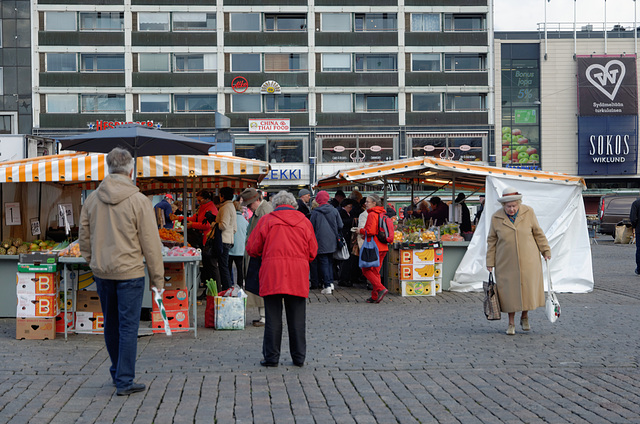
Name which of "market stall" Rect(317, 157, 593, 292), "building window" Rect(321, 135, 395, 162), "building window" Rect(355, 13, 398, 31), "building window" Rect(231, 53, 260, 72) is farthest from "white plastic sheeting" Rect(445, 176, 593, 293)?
"building window" Rect(355, 13, 398, 31)

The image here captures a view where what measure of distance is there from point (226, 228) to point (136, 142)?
2.63 m

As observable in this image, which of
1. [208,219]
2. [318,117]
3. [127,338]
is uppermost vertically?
[318,117]

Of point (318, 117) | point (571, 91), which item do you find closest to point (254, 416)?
point (318, 117)

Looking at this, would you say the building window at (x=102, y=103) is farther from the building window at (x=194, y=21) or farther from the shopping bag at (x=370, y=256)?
the shopping bag at (x=370, y=256)

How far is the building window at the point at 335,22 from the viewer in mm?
52875

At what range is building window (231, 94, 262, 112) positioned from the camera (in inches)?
2055

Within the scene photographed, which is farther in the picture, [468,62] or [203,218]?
[468,62]

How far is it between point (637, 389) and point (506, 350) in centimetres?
208

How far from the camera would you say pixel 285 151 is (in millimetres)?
52781

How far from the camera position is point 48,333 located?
949 centimetres

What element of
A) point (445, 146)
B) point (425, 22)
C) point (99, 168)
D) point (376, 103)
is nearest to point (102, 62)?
point (376, 103)

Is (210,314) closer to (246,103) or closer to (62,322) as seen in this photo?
(62,322)

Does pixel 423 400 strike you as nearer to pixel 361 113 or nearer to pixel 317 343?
pixel 317 343

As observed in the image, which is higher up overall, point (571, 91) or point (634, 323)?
point (571, 91)
